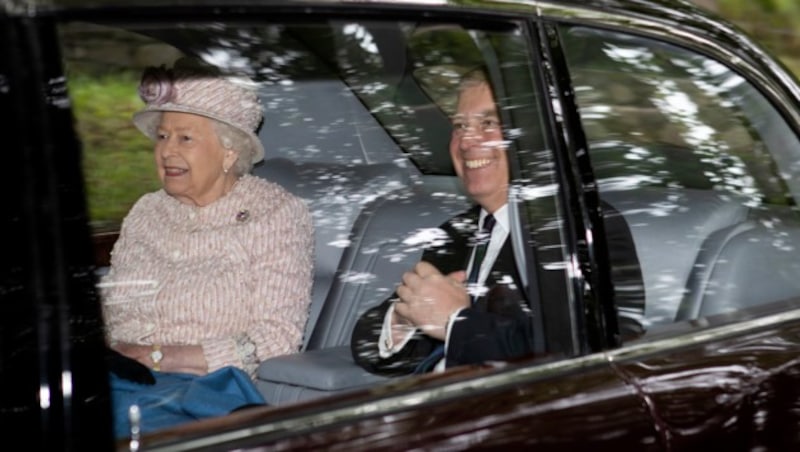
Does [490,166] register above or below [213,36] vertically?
below

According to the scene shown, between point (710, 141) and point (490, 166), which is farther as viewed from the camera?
point (710, 141)

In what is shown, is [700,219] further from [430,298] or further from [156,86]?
[156,86]

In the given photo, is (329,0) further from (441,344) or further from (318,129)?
(318,129)

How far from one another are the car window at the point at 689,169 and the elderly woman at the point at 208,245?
80cm

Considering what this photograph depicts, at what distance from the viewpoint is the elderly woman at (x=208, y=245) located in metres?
3.05

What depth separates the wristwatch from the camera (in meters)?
3.00

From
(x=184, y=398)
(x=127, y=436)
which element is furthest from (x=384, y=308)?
(x=127, y=436)

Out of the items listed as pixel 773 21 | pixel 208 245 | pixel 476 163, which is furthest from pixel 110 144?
pixel 773 21

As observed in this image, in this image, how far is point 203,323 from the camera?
323cm

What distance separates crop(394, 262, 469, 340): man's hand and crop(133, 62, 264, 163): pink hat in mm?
611

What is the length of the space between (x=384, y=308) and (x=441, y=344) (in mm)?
267

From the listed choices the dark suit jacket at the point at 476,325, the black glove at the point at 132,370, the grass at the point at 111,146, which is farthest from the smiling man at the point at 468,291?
the grass at the point at 111,146

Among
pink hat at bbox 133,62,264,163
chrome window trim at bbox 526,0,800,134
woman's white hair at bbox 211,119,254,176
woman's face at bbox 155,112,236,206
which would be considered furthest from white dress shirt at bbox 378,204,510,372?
woman's white hair at bbox 211,119,254,176

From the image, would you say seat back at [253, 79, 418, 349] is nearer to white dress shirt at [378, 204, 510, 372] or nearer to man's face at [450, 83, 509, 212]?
man's face at [450, 83, 509, 212]
